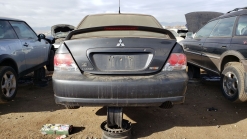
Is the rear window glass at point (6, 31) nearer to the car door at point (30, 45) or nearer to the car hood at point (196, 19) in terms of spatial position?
the car door at point (30, 45)

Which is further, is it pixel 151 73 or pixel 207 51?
pixel 207 51

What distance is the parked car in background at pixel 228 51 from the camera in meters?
3.79

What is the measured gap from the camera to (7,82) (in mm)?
4039

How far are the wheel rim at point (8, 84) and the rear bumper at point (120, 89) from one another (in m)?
1.96

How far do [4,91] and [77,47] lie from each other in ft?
7.35

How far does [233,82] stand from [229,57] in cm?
53

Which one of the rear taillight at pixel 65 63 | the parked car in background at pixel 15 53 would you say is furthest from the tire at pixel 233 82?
the parked car in background at pixel 15 53

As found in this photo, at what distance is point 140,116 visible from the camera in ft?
12.0

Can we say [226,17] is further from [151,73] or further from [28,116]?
[28,116]

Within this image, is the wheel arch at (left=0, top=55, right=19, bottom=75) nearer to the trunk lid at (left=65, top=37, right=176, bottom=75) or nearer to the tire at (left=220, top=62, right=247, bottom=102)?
the trunk lid at (left=65, top=37, right=176, bottom=75)

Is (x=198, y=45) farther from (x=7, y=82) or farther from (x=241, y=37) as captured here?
(x=7, y=82)

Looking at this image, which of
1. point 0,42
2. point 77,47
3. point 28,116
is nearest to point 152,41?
point 77,47

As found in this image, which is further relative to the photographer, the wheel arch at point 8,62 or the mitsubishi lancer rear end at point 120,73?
the wheel arch at point 8,62

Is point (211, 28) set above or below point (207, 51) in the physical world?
above
